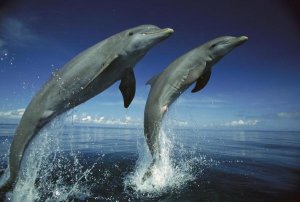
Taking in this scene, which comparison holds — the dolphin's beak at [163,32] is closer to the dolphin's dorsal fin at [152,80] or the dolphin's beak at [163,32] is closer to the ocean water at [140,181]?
the dolphin's dorsal fin at [152,80]

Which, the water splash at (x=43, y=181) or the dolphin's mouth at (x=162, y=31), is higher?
the dolphin's mouth at (x=162, y=31)

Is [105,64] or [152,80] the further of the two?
[152,80]

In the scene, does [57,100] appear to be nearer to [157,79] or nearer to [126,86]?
[126,86]

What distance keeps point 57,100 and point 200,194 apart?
2.98m

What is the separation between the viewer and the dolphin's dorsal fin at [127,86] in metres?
5.49

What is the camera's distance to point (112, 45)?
17.3ft

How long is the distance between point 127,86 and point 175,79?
128cm

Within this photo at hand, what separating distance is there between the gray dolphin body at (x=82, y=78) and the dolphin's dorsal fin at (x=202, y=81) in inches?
85.0

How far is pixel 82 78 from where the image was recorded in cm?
506

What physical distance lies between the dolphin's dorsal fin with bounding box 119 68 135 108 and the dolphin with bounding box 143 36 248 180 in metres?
0.78

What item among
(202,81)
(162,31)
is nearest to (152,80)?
(202,81)

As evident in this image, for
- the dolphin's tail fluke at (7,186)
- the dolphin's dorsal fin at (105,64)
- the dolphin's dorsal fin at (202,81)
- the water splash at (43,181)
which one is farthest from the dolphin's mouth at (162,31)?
the dolphin's tail fluke at (7,186)

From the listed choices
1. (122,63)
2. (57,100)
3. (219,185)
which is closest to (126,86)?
(122,63)

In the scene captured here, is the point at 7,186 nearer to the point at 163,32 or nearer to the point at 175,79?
the point at 163,32
